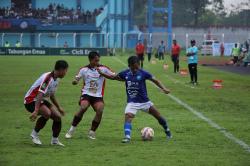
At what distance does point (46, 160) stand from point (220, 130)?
16.8ft

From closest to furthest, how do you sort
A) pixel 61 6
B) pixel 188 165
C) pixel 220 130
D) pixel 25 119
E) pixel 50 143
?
pixel 188 165 < pixel 50 143 < pixel 220 130 < pixel 25 119 < pixel 61 6

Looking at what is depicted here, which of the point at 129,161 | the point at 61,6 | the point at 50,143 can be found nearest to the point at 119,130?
the point at 50,143

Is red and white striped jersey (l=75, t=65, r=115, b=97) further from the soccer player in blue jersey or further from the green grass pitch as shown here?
the green grass pitch

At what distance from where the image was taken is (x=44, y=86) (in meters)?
11.5

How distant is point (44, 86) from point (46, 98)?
541 mm

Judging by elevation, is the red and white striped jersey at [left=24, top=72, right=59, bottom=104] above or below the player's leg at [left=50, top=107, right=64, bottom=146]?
above

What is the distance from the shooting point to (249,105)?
20.0m

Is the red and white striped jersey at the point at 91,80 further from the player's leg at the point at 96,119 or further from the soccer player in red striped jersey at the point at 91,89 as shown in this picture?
the player's leg at the point at 96,119

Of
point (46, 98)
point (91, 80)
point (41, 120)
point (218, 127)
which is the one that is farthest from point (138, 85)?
point (218, 127)

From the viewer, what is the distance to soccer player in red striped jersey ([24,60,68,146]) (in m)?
11.5

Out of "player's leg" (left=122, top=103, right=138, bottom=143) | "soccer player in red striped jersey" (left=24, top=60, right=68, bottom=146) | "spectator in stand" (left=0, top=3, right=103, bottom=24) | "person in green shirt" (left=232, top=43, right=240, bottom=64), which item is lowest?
"person in green shirt" (left=232, top=43, right=240, bottom=64)

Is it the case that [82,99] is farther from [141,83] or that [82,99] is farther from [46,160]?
[46,160]

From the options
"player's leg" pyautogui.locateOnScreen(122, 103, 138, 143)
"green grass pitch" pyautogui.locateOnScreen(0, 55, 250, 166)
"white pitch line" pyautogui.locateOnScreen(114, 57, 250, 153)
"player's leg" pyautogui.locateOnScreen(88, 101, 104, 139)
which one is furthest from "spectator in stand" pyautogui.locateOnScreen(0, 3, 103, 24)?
"player's leg" pyautogui.locateOnScreen(122, 103, 138, 143)

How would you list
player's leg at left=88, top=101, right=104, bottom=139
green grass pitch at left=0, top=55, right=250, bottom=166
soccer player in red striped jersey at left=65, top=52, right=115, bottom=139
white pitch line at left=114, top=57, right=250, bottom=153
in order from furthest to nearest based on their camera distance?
soccer player in red striped jersey at left=65, top=52, right=115, bottom=139 → player's leg at left=88, top=101, right=104, bottom=139 → white pitch line at left=114, top=57, right=250, bottom=153 → green grass pitch at left=0, top=55, right=250, bottom=166
